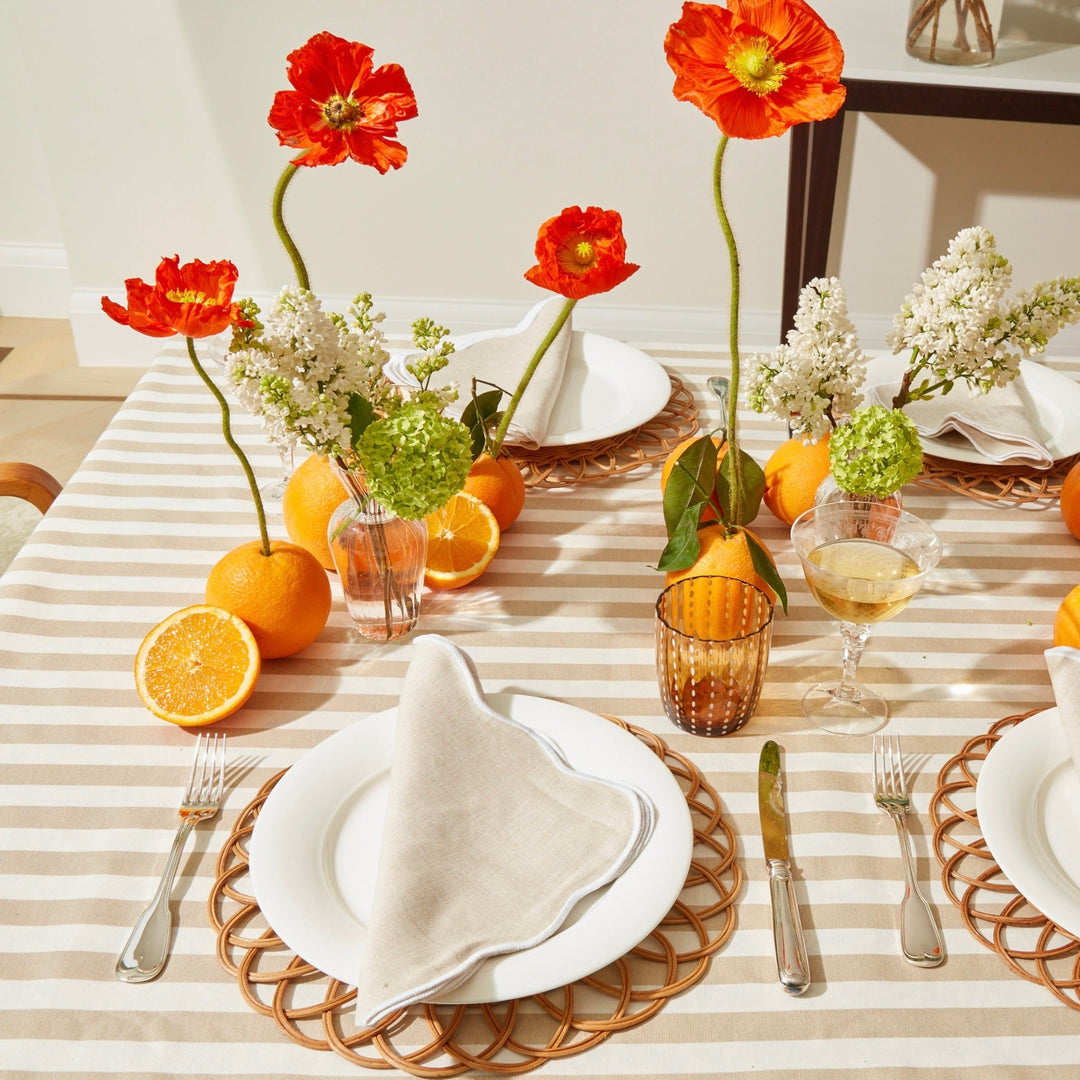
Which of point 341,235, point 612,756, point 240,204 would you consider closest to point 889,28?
point 341,235

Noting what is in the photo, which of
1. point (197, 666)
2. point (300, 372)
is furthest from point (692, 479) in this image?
point (197, 666)

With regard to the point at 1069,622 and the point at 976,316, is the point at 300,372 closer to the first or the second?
the point at 976,316

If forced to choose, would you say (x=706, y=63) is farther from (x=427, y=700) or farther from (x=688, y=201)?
(x=688, y=201)

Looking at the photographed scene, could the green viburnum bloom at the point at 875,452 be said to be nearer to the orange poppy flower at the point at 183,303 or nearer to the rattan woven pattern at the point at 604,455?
the rattan woven pattern at the point at 604,455

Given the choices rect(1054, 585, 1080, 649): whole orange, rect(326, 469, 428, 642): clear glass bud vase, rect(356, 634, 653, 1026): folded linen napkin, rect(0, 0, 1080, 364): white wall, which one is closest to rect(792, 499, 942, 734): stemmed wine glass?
rect(1054, 585, 1080, 649): whole orange

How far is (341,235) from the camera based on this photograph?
10.1ft

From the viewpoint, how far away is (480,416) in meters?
1.20

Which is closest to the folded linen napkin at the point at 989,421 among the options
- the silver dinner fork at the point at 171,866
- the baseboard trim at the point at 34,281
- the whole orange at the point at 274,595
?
the whole orange at the point at 274,595

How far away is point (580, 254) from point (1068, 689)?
57 centimetres

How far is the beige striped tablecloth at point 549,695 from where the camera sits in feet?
2.28

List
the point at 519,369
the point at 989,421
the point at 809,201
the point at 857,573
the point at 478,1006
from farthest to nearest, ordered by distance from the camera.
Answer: the point at 809,201 < the point at 519,369 < the point at 989,421 < the point at 857,573 < the point at 478,1006

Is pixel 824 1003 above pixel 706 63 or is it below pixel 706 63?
below

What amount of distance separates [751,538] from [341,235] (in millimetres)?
2362

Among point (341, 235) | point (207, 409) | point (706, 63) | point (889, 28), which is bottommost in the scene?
point (341, 235)
